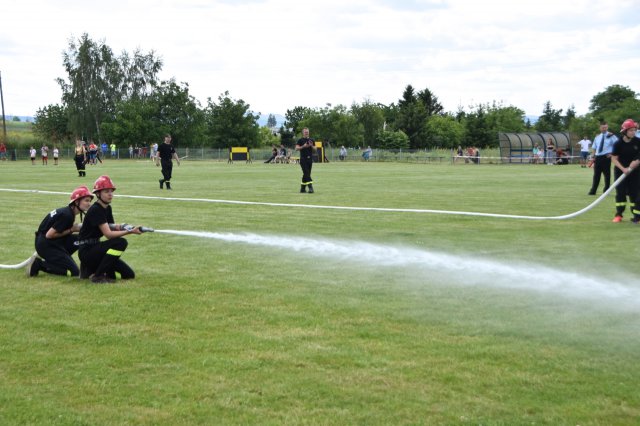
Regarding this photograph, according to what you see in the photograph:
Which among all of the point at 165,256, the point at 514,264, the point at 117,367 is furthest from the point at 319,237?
the point at 117,367

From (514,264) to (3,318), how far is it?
20.6 ft

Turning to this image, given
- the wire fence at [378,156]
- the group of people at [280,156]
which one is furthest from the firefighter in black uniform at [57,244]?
the group of people at [280,156]

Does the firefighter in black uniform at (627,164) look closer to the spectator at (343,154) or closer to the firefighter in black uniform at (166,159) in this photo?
the firefighter in black uniform at (166,159)

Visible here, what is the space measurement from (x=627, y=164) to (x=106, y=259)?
435 inches

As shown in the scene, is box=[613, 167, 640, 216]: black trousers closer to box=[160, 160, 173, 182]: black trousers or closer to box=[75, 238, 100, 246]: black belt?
box=[75, 238, 100, 246]: black belt

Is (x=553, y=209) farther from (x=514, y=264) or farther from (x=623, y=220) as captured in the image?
(x=514, y=264)

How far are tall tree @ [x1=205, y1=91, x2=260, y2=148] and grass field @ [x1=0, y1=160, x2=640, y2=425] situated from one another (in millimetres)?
90048

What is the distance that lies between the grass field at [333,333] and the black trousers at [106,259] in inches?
13.1

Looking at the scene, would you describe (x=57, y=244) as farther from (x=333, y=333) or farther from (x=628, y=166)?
(x=628, y=166)

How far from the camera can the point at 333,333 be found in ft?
20.3

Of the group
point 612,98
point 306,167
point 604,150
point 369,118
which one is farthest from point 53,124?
point 604,150

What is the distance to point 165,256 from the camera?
1035 centimetres

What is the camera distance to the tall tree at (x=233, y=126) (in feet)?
332

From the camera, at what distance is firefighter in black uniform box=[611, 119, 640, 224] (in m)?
14.4
